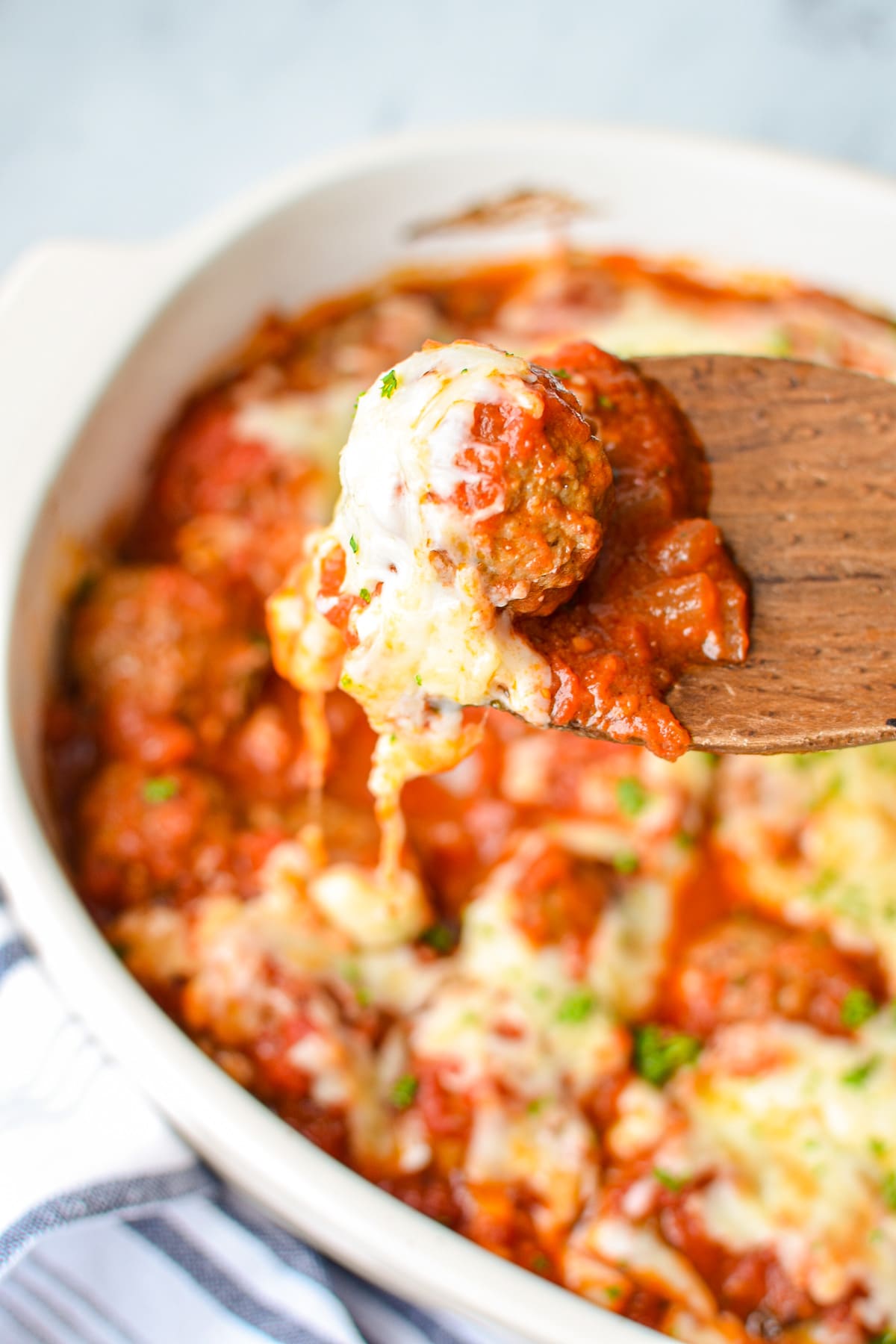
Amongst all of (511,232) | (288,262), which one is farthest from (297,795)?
(511,232)

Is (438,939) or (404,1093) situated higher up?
(438,939)

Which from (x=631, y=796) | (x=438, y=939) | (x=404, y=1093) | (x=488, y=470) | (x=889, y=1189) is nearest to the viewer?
(x=488, y=470)

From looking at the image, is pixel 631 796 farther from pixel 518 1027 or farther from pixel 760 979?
pixel 518 1027

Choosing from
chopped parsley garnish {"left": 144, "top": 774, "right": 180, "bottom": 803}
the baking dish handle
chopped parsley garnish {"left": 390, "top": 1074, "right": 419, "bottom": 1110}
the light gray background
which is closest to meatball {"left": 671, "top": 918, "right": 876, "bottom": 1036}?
chopped parsley garnish {"left": 390, "top": 1074, "right": 419, "bottom": 1110}

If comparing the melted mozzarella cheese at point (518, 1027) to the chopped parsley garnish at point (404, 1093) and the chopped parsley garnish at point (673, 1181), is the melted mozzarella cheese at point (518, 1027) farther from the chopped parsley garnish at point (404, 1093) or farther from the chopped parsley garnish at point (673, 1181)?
the chopped parsley garnish at point (673, 1181)

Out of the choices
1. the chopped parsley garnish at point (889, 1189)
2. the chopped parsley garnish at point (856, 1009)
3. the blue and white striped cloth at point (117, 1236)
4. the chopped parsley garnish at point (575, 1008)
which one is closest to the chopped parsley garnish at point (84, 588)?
the blue and white striped cloth at point (117, 1236)

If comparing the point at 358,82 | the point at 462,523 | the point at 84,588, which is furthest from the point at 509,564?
the point at 358,82
